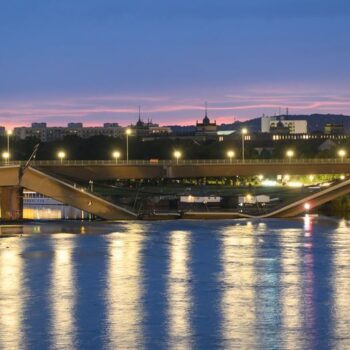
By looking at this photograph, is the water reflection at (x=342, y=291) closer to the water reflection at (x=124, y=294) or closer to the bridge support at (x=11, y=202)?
the water reflection at (x=124, y=294)

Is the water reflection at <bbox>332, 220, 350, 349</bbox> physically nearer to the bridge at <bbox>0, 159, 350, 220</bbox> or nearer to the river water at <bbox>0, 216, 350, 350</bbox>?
the river water at <bbox>0, 216, 350, 350</bbox>

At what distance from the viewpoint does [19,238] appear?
6300 cm

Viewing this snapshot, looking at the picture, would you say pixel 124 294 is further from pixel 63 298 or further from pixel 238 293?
pixel 238 293

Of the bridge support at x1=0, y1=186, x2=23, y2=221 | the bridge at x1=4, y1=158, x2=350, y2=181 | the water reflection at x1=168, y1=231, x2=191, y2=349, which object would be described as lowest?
the water reflection at x1=168, y1=231, x2=191, y2=349

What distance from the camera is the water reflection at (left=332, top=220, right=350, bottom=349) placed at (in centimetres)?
3222

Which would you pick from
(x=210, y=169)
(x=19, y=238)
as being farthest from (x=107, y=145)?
(x=19, y=238)

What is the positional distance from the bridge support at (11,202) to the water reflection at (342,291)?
94.9 feet

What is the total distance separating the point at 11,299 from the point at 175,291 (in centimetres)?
569

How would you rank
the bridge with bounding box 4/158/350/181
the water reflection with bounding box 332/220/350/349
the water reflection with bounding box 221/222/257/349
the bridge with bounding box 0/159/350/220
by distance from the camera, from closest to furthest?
the water reflection with bounding box 221/222/257/349 → the water reflection with bounding box 332/220/350/349 → the bridge with bounding box 0/159/350/220 → the bridge with bounding box 4/158/350/181

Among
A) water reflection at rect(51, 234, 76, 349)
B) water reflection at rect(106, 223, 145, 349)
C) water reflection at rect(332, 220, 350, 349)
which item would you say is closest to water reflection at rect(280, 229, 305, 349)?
water reflection at rect(332, 220, 350, 349)

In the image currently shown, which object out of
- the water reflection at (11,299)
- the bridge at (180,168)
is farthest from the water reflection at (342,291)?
the bridge at (180,168)

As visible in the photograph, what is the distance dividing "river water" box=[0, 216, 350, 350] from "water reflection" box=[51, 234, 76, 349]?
4 centimetres

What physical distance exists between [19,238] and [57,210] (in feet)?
135

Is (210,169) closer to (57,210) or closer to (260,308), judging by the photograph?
(57,210)
